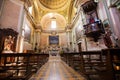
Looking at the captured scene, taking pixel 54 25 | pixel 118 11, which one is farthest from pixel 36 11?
pixel 118 11

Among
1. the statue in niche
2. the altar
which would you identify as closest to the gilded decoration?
the altar

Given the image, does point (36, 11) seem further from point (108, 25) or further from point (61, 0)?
point (108, 25)

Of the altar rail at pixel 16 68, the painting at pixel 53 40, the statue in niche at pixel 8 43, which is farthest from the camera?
the painting at pixel 53 40

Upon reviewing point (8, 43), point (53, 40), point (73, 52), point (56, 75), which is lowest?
point (56, 75)

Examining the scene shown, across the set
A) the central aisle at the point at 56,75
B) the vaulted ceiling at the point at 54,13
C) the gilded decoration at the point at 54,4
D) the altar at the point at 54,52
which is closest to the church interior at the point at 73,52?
the central aisle at the point at 56,75

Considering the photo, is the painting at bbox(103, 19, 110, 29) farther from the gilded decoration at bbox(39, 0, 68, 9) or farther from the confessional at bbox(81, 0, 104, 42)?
the gilded decoration at bbox(39, 0, 68, 9)

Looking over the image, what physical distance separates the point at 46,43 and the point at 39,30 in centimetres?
308

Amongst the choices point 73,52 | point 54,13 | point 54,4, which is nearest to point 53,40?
point 54,13

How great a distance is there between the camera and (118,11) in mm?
6344

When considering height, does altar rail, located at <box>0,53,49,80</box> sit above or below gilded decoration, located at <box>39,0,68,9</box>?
below

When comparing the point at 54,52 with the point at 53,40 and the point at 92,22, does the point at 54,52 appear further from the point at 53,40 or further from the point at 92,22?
the point at 92,22

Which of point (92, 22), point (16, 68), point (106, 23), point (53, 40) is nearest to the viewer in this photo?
point (16, 68)

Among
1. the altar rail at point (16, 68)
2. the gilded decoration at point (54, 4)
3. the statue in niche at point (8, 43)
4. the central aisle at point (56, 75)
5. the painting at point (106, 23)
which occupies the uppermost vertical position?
the gilded decoration at point (54, 4)

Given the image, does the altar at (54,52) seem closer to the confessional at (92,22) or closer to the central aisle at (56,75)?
the confessional at (92,22)
